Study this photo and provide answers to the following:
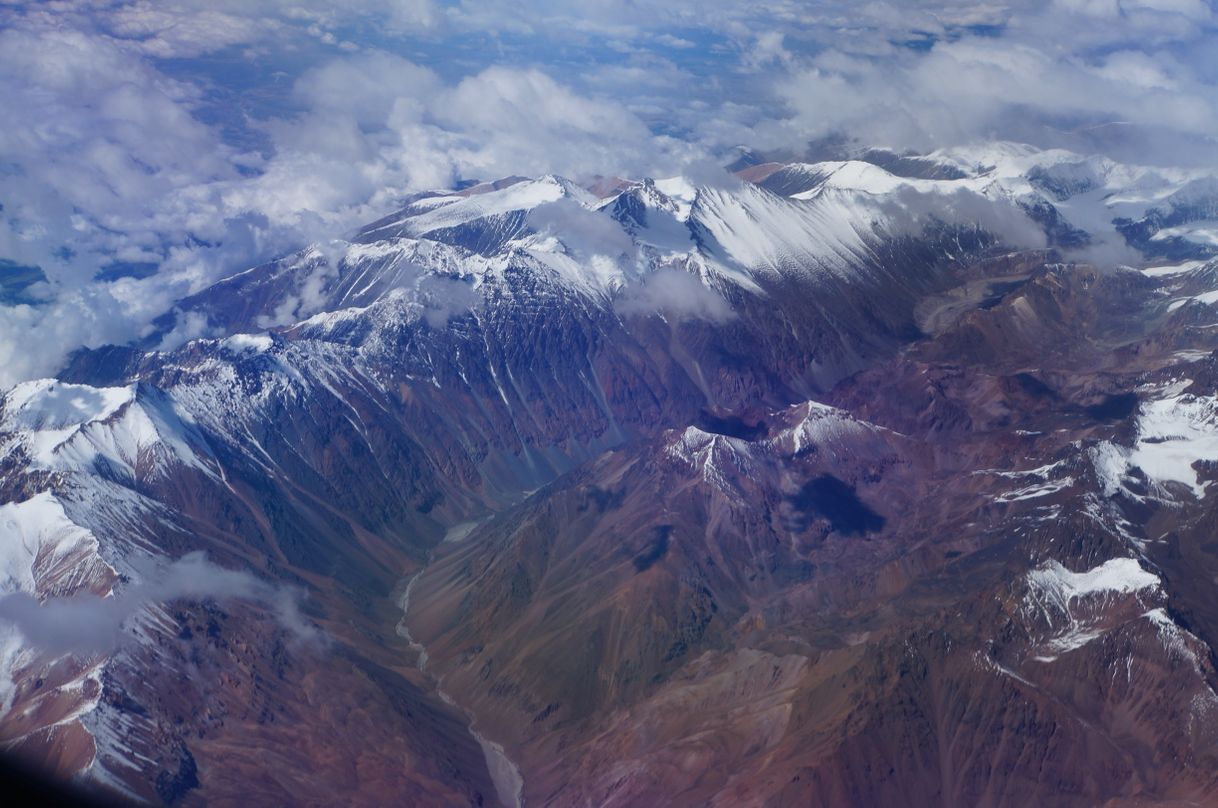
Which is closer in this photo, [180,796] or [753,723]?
[180,796]

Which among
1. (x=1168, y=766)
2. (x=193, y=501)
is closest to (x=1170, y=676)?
(x=1168, y=766)

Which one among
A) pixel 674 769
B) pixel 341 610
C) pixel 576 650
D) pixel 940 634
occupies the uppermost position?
pixel 940 634

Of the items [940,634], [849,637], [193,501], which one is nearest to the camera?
[940,634]

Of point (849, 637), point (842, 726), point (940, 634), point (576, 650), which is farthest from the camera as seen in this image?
point (576, 650)

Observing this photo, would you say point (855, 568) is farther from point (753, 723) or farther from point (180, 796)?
point (180, 796)

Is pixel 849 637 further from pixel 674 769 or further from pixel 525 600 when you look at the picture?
pixel 525 600

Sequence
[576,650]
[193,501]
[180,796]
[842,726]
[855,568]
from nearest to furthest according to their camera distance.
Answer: [180,796], [842,726], [576,650], [855,568], [193,501]

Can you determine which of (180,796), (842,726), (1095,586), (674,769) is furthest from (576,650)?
(1095,586)

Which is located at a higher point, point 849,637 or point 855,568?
point 849,637

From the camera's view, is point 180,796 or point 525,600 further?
point 525,600
